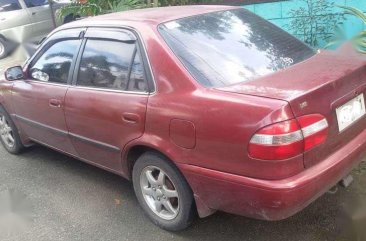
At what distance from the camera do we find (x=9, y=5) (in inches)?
466

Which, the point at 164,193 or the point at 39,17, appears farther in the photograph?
the point at 39,17

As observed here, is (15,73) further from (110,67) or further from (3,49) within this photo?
(3,49)

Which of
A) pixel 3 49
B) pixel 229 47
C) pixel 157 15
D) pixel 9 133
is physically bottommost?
pixel 3 49

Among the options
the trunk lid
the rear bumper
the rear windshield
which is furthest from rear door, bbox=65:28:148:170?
the trunk lid

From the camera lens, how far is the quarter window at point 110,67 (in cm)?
339

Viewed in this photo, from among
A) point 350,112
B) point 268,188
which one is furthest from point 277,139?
point 350,112

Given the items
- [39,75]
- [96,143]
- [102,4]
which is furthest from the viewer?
[102,4]

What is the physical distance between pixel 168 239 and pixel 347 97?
165 cm

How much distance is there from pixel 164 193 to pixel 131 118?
62 centimetres

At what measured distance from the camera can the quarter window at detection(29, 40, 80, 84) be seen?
406 centimetres

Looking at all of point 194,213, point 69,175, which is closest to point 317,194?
point 194,213

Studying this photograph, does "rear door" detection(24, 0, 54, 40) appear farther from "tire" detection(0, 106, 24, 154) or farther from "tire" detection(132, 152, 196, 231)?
"tire" detection(132, 152, 196, 231)

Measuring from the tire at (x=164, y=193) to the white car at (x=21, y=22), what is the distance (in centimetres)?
911

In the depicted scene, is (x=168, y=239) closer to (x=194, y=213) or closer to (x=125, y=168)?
(x=194, y=213)
